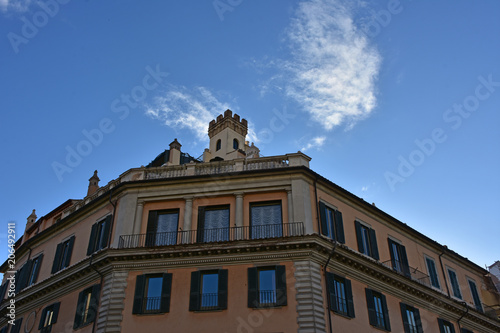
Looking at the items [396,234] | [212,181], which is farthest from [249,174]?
[396,234]

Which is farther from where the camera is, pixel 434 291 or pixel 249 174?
pixel 434 291

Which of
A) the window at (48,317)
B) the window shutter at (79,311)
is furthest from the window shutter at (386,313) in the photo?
the window at (48,317)

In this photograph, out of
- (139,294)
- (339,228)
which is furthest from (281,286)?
(139,294)

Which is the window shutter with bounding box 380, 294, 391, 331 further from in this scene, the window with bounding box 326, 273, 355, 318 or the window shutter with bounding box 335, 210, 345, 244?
the window shutter with bounding box 335, 210, 345, 244

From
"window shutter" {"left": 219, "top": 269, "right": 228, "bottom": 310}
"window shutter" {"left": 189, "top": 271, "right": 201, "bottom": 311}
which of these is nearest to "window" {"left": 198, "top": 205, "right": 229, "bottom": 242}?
"window shutter" {"left": 219, "top": 269, "right": 228, "bottom": 310}

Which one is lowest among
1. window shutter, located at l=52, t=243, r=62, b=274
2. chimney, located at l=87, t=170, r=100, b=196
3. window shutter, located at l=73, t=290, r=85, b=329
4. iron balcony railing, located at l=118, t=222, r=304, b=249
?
window shutter, located at l=73, t=290, r=85, b=329

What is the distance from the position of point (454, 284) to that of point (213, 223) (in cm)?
1878

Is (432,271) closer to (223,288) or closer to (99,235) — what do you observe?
(223,288)

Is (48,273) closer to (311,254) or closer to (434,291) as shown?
(311,254)

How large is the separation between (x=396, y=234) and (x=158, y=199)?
50.3ft

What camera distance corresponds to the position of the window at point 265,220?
1033 inches

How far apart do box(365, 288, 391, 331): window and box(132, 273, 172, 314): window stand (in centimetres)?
1050

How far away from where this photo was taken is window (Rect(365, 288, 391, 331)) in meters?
26.5

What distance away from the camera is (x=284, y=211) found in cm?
2686
